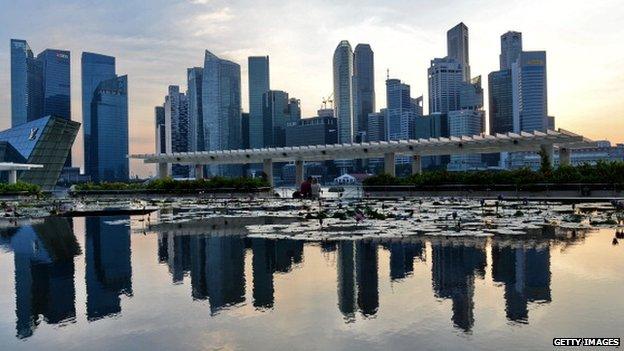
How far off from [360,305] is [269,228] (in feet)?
48.1

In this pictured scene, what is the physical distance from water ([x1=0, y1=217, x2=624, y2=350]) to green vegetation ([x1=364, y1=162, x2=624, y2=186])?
29.9 metres

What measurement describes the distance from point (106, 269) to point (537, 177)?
4338 centimetres

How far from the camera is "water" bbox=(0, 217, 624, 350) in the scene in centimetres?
910

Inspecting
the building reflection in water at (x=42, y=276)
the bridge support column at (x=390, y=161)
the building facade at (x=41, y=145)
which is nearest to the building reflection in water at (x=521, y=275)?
the building reflection in water at (x=42, y=276)

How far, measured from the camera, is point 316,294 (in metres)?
12.2

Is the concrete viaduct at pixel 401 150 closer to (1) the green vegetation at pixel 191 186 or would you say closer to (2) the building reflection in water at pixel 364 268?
(1) the green vegetation at pixel 191 186

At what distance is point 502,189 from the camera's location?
166 ft

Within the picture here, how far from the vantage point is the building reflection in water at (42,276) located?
36.0 feet

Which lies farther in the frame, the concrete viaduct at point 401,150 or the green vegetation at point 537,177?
the concrete viaduct at point 401,150

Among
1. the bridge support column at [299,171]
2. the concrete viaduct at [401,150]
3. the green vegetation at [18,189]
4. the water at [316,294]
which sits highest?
the concrete viaduct at [401,150]

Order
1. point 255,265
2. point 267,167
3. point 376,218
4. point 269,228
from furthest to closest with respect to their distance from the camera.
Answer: point 267,167 → point 376,218 → point 269,228 → point 255,265

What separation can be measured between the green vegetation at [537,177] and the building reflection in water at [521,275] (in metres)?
33.3

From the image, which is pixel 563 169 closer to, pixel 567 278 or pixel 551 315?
pixel 567 278

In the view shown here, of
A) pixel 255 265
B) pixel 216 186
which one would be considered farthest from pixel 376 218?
pixel 216 186
